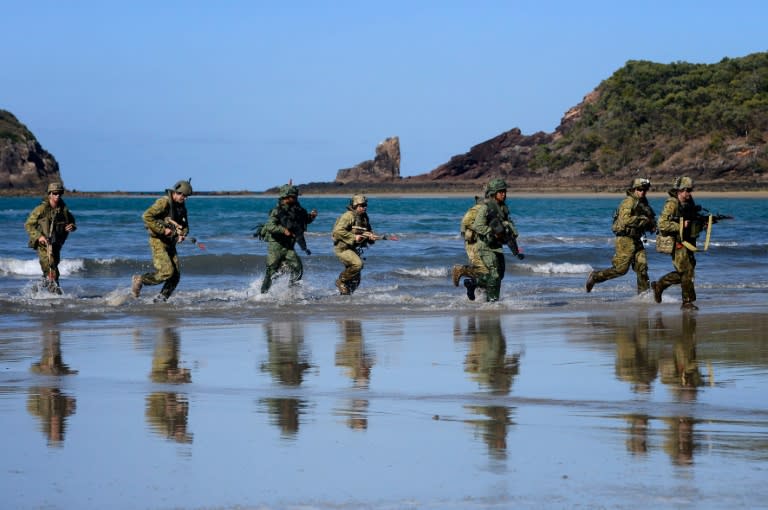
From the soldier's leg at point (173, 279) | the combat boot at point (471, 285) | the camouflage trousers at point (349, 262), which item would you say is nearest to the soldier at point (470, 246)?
the combat boot at point (471, 285)

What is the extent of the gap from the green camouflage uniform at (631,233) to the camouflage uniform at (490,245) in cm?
144

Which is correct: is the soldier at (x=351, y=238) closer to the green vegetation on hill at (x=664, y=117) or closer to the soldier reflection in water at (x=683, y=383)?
the soldier reflection in water at (x=683, y=383)

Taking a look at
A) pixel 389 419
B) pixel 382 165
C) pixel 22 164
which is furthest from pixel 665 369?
pixel 382 165

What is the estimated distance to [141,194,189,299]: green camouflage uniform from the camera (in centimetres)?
1653

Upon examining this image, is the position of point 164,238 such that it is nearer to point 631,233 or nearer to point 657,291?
point 631,233

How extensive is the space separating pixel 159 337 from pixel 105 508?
300 inches

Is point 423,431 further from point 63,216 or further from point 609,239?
point 609,239

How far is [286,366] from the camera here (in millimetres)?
10812

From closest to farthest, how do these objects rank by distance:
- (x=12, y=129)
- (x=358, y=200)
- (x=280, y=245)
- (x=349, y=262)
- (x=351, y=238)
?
(x=358, y=200) < (x=280, y=245) < (x=351, y=238) < (x=349, y=262) < (x=12, y=129)

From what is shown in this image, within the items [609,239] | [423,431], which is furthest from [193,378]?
[609,239]

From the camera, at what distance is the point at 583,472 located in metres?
6.57

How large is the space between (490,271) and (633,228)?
1894 millimetres

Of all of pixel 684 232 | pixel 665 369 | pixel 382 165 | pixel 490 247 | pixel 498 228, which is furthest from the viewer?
pixel 382 165

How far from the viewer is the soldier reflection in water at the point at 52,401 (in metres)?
7.80
